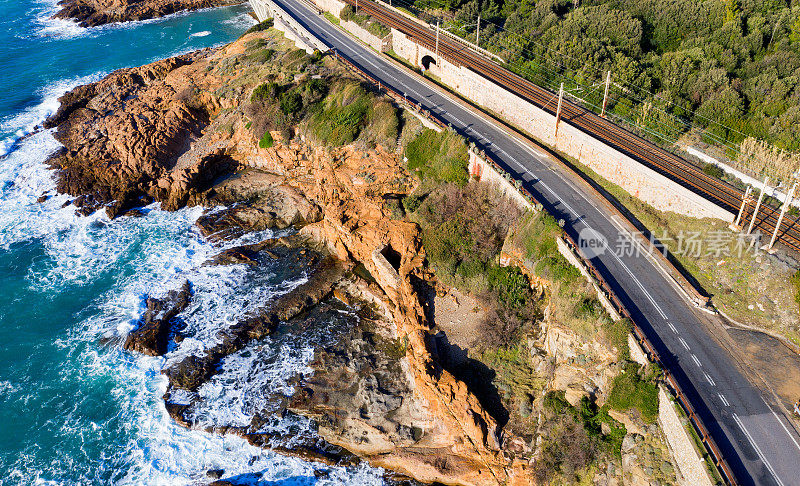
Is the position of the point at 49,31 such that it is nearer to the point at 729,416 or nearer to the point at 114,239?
the point at 114,239

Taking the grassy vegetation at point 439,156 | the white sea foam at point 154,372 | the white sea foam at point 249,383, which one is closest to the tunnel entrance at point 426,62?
the grassy vegetation at point 439,156

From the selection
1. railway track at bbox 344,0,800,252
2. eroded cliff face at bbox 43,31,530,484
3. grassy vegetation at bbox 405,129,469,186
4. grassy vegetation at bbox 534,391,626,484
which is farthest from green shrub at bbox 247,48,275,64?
grassy vegetation at bbox 534,391,626,484

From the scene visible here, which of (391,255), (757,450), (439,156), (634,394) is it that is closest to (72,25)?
(439,156)

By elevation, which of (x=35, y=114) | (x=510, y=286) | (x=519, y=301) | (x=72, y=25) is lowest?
(x=519, y=301)

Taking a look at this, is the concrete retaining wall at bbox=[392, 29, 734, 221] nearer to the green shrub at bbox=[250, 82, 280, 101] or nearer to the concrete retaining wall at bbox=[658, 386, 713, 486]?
the concrete retaining wall at bbox=[658, 386, 713, 486]

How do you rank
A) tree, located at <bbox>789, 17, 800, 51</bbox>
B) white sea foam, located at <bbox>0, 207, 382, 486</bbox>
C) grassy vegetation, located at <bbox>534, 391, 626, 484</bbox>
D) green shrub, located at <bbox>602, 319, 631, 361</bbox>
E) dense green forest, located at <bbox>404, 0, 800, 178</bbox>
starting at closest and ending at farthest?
1. grassy vegetation, located at <bbox>534, 391, 626, 484</bbox>
2. green shrub, located at <bbox>602, 319, 631, 361</bbox>
3. white sea foam, located at <bbox>0, 207, 382, 486</bbox>
4. dense green forest, located at <bbox>404, 0, 800, 178</bbox>
5. tree, located at <bbox>789, 17, 800, 51</bbox>

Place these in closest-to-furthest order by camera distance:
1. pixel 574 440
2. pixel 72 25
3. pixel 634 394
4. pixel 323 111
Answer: pixel 634 394
pixel 574 440
pixel 323 111
pixel 72 25

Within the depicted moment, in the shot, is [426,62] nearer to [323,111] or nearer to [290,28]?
[323,111]

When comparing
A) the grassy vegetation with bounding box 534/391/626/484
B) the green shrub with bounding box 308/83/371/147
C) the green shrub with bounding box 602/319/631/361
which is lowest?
the grassy vegetation with bounding box 534/391/626/484
